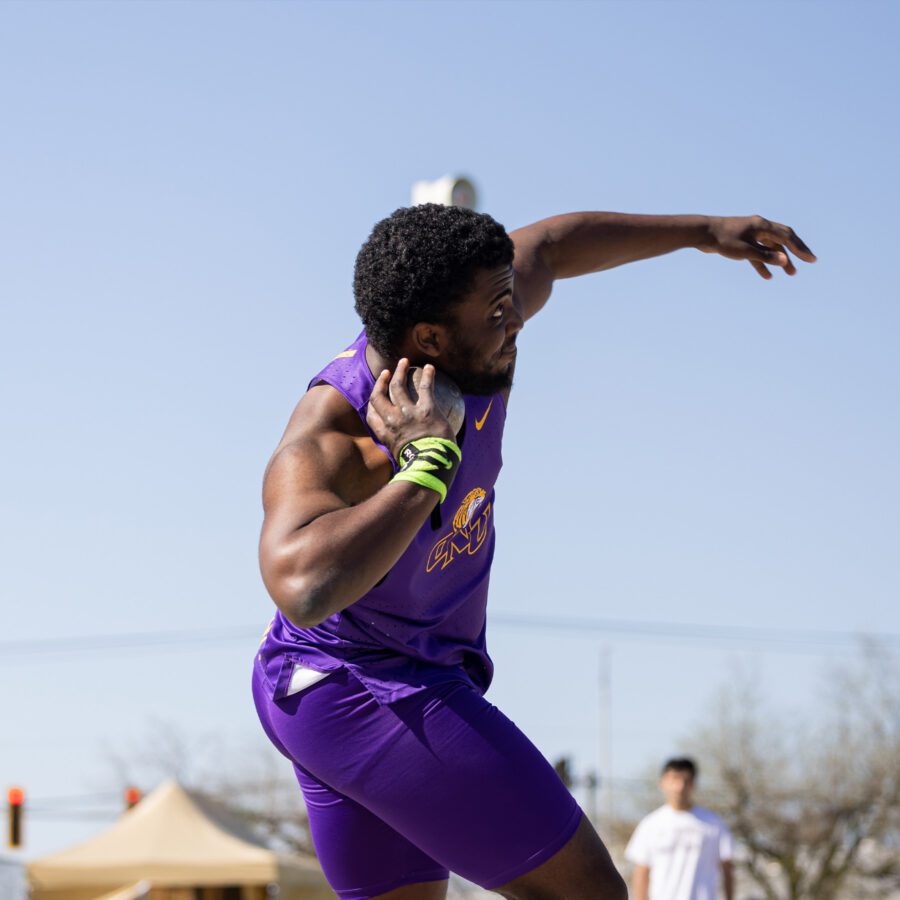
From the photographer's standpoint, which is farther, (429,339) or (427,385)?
(429,339)

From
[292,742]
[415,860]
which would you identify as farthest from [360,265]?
[415,860]

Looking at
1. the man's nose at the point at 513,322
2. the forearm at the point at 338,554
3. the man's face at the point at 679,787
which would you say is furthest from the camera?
the man's face at the point at 679,787

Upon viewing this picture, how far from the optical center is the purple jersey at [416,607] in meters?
3.22

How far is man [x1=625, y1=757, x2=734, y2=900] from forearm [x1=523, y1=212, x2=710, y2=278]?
5500mm

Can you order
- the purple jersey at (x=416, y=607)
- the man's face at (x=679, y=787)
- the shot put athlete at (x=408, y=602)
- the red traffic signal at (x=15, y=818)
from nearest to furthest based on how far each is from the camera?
the shot put athlete at (x=408, y=602), the purple jersey at (x=416, y=607), the man's face at (x=679, y=787), the red traffic signal at (x=15, y=818)

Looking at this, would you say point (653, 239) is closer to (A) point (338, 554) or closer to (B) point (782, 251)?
(B) point (782, 251)

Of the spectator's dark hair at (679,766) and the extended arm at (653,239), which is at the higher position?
the extended arm at (653,239)

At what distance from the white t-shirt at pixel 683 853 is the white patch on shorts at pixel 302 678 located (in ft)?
21.4

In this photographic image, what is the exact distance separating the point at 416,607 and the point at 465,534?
0.71 feet

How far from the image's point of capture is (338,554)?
2.79 m

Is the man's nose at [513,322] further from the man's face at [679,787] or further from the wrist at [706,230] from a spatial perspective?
the man's face at [679,787]

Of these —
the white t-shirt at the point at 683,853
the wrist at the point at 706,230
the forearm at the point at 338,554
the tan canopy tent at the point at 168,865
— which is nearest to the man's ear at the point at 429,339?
the forearm at the point at 338,554

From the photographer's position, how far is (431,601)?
3334mm

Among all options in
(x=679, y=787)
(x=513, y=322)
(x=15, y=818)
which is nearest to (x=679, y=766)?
(x=679, y=787)
